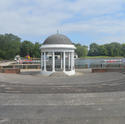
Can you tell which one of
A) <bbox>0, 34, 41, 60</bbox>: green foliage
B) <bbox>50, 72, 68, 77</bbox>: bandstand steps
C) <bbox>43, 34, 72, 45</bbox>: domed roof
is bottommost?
<bbox>50, 72, 68, 77</bbox>: bandstand steps

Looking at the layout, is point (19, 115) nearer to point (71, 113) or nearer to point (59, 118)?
point (59, 118)

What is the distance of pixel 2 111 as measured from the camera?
5211 millimetres

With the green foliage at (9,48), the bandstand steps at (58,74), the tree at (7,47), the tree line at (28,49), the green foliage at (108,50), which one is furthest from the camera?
the green foliage at (108,50)

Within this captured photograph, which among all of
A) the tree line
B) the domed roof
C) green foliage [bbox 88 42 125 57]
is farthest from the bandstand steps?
green foliage [bbox 88 42 125 57]

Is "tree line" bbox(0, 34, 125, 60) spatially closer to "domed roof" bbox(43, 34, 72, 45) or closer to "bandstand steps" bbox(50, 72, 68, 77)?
"domed roof" bbox(43, 34, 72, 45)

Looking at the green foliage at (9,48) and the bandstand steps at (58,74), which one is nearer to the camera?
the bandstand steps at (58,74)

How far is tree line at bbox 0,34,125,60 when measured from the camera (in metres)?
68.2

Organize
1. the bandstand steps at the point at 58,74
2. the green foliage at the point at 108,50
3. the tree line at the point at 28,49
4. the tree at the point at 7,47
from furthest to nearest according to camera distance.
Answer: the green foliage at the point at 108,50 < the tree line at the point at 28,49 < the tree at the point at 7,47 < the bandstand steps at the point at 58,74

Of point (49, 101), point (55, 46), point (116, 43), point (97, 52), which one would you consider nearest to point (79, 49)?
point (97, 52)

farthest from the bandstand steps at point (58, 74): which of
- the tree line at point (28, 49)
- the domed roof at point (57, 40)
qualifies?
the tree line at point (28, 49)

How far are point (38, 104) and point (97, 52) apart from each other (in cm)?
11349

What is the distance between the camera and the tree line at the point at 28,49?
68.2 metres

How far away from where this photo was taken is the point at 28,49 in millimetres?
78188

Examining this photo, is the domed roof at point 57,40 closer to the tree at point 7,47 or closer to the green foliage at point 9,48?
the green foliage at point 9,48
